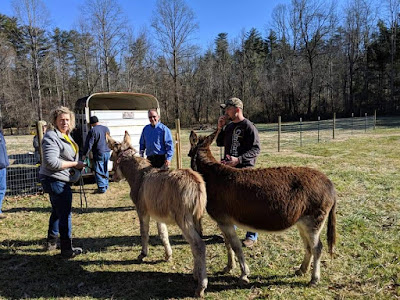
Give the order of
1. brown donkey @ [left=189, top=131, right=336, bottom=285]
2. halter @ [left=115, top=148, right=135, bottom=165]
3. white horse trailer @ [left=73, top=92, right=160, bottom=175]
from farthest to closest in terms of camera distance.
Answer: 1. white horse trailer @ [left=73, top=92, right=160, bottom=175]
2. halter @ [left=115, top=148, right=135, bottom=165]
3. brown donkey @ [left=189, top=131, right=336, bottom=285]

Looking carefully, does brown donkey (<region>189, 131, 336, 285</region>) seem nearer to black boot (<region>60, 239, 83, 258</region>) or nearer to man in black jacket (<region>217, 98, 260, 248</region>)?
man in black jacket (<region>217, 98, 260, 248</region>)

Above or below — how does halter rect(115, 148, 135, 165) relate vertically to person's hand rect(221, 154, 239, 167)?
above

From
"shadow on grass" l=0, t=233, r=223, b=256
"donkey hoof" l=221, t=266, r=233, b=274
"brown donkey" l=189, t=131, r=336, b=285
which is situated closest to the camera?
"brown donkey" l=189, t=131, r=336, b=285

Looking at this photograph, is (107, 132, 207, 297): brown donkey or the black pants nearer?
(107, 132, 207, 297): brown donkey

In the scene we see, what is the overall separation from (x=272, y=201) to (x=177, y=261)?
194 centimetres

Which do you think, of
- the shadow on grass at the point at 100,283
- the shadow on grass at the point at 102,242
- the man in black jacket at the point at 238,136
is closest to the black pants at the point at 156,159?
the shadow on grass at the point at 102,242

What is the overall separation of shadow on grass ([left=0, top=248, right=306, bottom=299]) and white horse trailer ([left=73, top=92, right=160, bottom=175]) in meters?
4.51

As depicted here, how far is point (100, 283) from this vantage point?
3514 millimetres

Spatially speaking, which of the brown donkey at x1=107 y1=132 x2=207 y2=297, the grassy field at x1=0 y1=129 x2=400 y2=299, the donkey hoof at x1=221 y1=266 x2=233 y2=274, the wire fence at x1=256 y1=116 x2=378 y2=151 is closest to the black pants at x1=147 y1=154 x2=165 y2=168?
the grassy field at x1=0 y1=129 x2=400 y2=299

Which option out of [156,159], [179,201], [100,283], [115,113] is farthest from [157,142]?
[115,113]

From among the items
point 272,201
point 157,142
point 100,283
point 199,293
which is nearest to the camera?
point 272,201

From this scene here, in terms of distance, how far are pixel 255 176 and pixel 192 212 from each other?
86cm

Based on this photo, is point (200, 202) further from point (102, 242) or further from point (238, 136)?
point (102, 242)

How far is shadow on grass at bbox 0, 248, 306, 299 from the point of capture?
10.8ft
